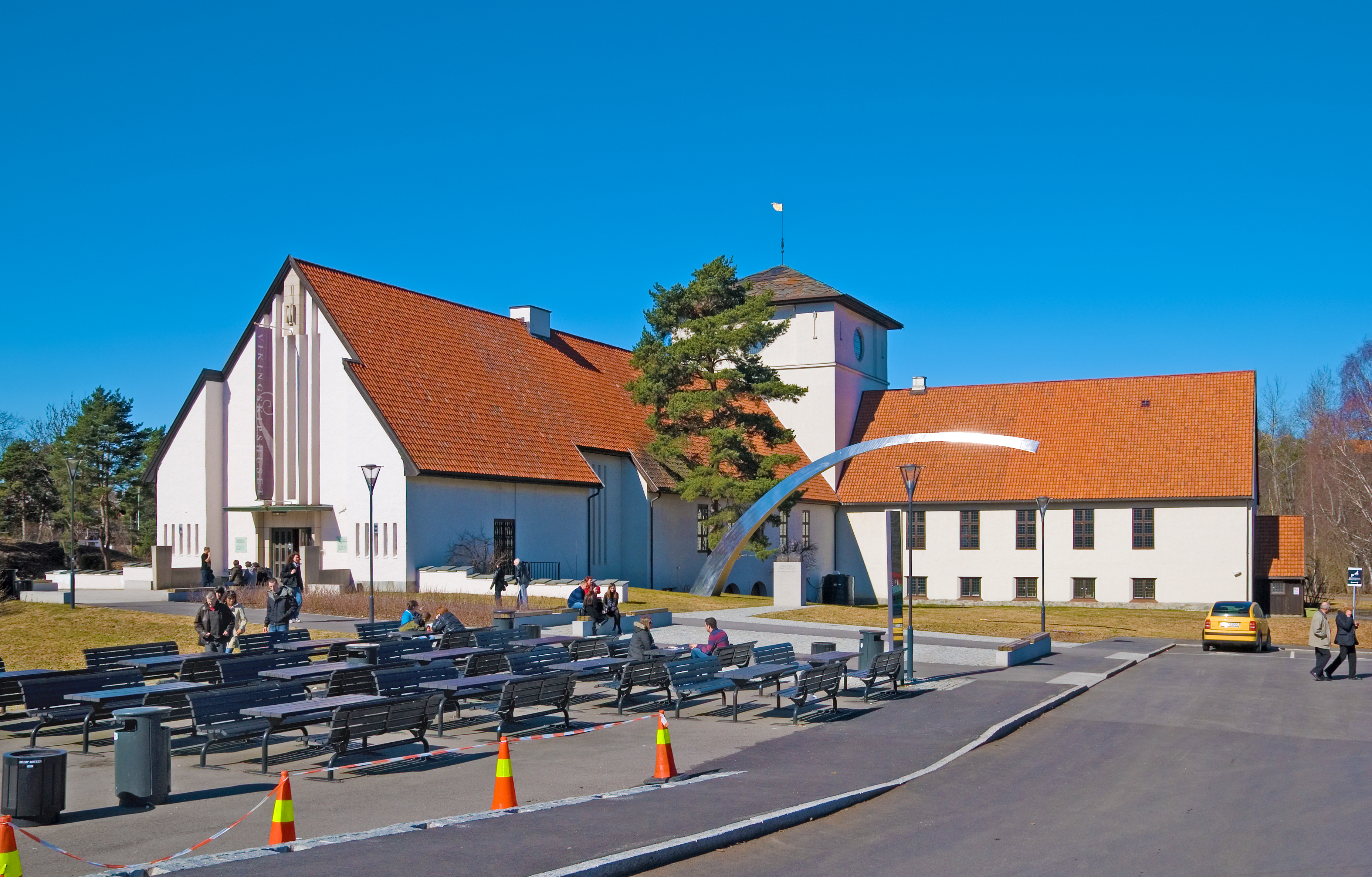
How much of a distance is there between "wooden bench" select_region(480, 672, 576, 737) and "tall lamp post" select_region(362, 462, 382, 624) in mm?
8850

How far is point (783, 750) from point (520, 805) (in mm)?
4319

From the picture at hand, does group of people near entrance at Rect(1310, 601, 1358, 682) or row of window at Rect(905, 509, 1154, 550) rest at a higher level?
row of window at Rect(905, 509, 1154, 550)

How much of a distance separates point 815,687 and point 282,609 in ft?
40.4

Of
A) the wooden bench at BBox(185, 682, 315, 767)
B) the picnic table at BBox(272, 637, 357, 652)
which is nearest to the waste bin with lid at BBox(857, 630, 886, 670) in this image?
the picnic table at BBox(272, 637, 357, 652)

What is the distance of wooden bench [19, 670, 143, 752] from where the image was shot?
562 inches

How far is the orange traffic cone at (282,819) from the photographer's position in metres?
9.05

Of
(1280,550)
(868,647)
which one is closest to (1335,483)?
(1280,550)

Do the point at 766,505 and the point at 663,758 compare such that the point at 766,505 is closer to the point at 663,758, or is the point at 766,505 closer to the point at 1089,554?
the point at 1089,554

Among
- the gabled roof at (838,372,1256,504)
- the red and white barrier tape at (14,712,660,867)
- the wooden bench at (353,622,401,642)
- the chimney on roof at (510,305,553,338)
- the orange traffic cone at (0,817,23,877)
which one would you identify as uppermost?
the chimney on roof at (510,305,553,338)

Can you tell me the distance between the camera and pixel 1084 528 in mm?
50656

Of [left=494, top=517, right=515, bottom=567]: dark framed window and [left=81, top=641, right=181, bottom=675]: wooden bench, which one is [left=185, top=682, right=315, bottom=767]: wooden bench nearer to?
[left=81, top=641, right=181, bottom=675]: wooden bench

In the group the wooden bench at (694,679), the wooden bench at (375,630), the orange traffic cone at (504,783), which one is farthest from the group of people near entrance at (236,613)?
the orange traffic cone at (504,783)

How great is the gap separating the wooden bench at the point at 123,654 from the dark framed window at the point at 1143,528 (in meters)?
40.0

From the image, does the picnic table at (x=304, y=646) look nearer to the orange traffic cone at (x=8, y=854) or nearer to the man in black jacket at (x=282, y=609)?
the man in black jacket at (x=282, y=609)
